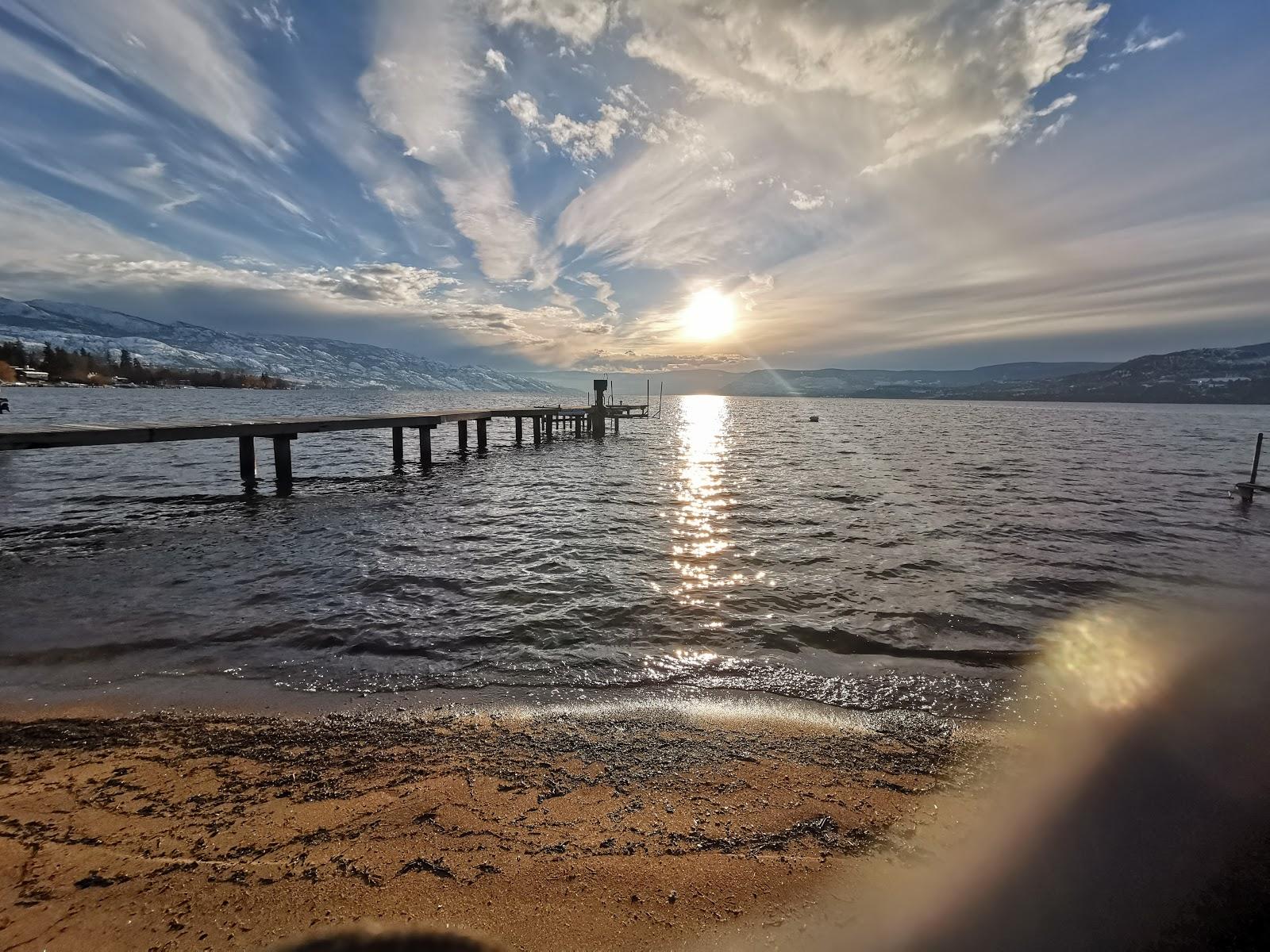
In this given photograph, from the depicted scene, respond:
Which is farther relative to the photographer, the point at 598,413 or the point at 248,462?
the point at 598,413

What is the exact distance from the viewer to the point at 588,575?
10.0 metres

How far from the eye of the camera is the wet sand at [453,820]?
2875mm

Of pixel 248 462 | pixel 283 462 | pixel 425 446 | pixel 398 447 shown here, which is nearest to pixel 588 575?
pixel 283 462

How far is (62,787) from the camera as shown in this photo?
3.97 metres

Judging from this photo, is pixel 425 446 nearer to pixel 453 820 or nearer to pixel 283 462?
pixel 283 462

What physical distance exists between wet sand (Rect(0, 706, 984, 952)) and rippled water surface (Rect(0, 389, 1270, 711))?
42.6 inches

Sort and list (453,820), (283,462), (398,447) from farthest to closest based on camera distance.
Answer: (398,447) < (283,462) < (453,820)

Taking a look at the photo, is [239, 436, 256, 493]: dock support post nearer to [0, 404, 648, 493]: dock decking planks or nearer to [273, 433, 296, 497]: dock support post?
[0, 404, 648, 493]: dock decking planks

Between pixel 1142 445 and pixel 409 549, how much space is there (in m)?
56.0

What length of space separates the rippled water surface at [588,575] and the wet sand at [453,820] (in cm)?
108

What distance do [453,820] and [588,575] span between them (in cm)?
640

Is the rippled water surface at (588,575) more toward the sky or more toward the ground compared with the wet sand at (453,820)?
more toward the ground

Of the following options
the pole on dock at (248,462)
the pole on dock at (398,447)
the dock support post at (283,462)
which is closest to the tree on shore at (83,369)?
the pole on dock at (398,447)

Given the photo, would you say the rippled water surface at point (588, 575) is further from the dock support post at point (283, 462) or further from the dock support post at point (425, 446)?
the dock support post at point (425, 446)
